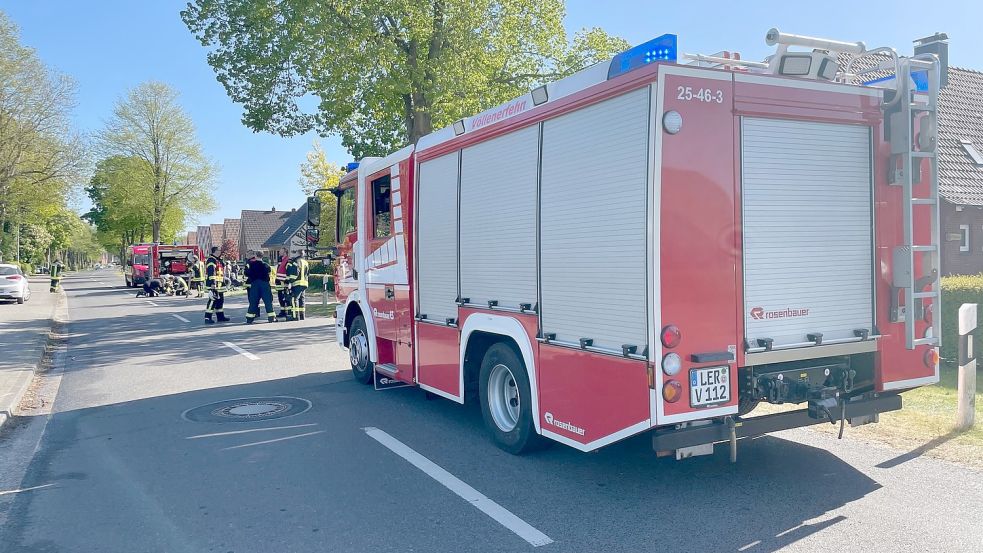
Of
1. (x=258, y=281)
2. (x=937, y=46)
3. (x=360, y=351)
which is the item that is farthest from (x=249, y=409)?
(x=937, y=46)

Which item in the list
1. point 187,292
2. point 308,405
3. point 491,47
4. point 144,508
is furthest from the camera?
point 187,292

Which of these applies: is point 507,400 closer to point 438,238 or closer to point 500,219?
point 500,219

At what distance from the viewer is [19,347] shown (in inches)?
532

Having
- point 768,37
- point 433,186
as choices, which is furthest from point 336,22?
point 768,37

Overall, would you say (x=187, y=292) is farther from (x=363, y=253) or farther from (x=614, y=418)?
(x=614, y=418)

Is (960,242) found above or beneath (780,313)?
above

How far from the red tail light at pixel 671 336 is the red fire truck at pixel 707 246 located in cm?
2

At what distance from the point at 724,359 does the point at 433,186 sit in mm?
3525

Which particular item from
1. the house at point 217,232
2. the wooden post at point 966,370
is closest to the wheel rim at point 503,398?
the wooden post at point 966,370

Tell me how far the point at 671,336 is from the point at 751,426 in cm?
93

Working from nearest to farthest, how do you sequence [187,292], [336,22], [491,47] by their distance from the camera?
[336,22] < [491,47] < [187,292]

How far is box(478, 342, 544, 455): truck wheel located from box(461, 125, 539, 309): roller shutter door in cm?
47

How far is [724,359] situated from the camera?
172 inches

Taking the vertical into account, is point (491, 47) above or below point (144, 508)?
above
